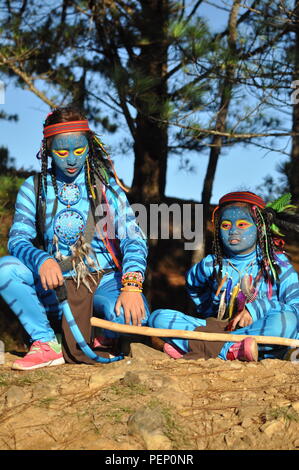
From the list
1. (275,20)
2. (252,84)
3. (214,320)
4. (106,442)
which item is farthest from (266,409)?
(275,20)

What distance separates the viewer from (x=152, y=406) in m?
2.76

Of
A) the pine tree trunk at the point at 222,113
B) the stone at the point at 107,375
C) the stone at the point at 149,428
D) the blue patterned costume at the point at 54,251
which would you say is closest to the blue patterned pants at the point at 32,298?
the blue patterned costume at the point at 54,251

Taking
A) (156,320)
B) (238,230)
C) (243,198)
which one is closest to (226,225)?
(238,230)

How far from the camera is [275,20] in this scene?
521 centimetres

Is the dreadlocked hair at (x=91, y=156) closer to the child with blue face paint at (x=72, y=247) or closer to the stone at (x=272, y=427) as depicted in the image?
the child with blue face paint at (x=72, y=247)

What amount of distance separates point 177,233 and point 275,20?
11.0 ft

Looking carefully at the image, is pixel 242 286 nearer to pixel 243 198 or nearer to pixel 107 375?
A: pixel 243 198

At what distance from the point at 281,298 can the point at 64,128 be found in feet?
5.49

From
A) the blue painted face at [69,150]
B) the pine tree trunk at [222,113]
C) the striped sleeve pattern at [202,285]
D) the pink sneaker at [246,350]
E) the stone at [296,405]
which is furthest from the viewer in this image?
the pine tree trunk at [222,113]

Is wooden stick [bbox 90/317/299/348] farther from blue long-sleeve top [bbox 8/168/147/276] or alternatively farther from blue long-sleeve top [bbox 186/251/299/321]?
blue long-sleeve top [bbox 8/168/147/276]

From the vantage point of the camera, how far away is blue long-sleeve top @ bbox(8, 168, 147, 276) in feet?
12.1

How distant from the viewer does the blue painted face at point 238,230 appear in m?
3.72

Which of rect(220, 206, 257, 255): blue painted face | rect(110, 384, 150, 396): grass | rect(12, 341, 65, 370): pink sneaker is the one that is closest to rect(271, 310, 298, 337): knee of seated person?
rect(220, 206, 257, 255): blue painted face

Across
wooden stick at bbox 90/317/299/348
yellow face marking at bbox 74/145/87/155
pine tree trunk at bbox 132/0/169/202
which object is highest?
pine tree trunk at bbox 132/0/169/202
